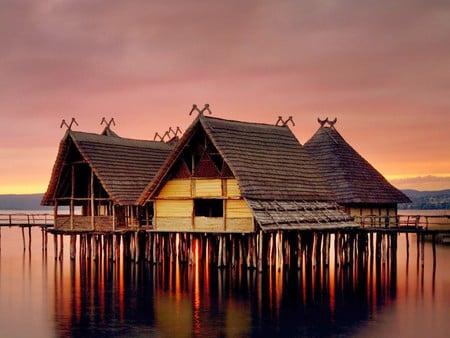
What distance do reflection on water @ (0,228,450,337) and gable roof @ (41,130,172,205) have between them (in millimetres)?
4262

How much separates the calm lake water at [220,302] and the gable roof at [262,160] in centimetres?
411

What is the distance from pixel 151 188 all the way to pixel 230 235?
466cm

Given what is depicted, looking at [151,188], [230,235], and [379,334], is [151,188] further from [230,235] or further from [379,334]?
[379,334]

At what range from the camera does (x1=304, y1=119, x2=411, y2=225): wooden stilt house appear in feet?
155

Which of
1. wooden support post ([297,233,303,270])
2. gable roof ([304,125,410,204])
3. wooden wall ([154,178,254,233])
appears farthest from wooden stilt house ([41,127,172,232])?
gable roof ([304,125,410,204])

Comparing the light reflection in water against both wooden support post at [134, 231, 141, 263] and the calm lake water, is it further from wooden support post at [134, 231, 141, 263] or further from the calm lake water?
wooden support post at [134, 231, 141, 263]

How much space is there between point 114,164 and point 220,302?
16161 mm

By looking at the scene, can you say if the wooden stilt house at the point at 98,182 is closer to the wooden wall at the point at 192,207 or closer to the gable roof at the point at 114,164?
the gable roof at the point at 114,164

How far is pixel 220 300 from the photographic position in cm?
3350

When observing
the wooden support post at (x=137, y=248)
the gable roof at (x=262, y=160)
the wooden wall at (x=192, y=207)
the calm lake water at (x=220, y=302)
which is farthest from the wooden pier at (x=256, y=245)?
the gable roof at (x=262, y=160)

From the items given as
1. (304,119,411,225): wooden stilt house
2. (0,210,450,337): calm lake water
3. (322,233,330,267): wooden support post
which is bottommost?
(0,210,450,337): calm lake water

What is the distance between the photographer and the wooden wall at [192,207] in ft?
132

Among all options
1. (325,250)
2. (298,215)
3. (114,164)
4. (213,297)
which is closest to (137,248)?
(114,164)

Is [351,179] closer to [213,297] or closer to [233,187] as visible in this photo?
[233,187]
